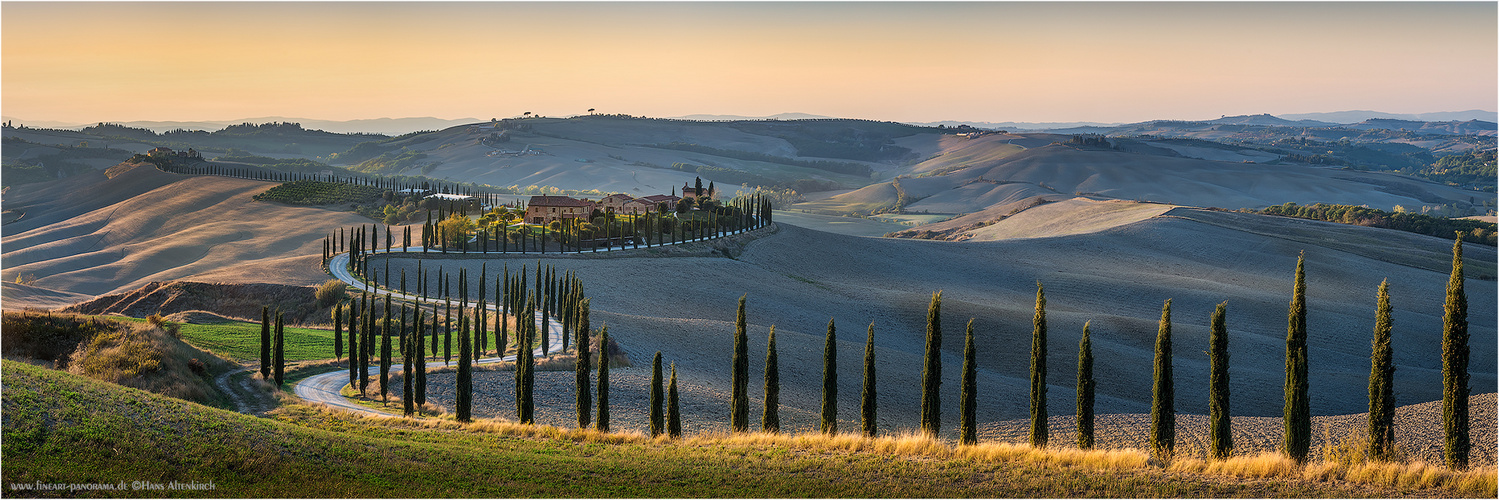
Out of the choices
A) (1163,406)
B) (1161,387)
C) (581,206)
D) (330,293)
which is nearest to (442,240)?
(581,206)

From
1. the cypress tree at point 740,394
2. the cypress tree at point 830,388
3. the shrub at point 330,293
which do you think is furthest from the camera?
the shrub at point 330,293

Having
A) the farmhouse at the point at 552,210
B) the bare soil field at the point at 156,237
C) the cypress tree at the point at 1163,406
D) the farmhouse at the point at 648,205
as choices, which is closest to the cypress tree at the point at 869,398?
the cypress tree at the point at 1163,406

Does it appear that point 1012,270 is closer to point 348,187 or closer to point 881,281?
point 881,281

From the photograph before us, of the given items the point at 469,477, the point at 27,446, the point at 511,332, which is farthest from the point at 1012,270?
the point at 27,446

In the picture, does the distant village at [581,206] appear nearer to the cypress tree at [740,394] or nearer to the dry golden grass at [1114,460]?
the cypress tree at [740,394]

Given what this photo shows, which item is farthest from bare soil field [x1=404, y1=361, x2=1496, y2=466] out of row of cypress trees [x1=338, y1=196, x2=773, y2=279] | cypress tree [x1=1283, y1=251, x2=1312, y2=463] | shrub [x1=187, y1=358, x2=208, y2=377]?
row of cypress trees [x1=338, y1=196, x2=773, y2=279]

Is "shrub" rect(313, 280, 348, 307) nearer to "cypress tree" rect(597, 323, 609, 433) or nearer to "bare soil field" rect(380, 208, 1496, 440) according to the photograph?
"bare soil field" rect(380, 208, 1496, 440)
